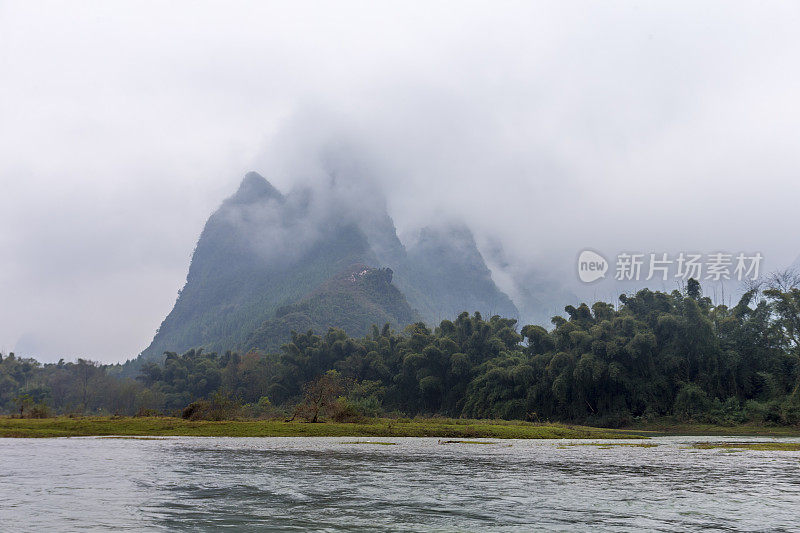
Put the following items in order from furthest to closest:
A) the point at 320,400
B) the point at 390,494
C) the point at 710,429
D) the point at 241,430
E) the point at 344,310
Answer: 1. the point at 344,310
2. the point at 710,429
3. the point at 320,400
4. the point at 241,430
5. the point at 390,494

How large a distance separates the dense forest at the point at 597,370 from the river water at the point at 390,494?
30.2 metres

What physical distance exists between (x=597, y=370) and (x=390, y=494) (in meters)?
52.9

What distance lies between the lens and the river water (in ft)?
31.8

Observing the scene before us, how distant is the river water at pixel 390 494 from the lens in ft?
31.8

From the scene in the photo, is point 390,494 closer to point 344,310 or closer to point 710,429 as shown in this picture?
point 710,429

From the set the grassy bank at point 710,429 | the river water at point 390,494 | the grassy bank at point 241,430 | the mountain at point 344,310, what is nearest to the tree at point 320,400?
the grassy bank at point 241,430

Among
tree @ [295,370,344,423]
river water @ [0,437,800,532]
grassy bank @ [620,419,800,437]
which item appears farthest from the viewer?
grassy bank @ [620,419,800,437]

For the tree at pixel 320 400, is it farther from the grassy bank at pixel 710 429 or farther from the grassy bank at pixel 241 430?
the grassy bank at pixel 710 429

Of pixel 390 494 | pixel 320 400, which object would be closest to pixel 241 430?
pixel 320 400

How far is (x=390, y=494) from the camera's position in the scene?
13.0 m

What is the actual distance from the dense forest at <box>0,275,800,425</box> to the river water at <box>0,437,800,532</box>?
30.2 meters

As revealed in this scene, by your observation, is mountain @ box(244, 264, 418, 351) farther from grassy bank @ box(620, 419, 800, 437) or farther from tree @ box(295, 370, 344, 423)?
grassy bank @ box(620, 419, 800, 437)

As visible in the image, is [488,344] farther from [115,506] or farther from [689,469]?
[115,506]

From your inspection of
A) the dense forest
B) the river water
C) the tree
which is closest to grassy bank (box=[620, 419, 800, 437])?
the dense forest
